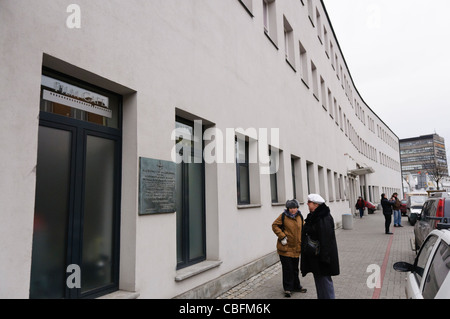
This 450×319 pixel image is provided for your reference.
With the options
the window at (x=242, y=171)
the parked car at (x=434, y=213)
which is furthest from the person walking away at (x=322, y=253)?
the parked car at (x=434, y=213)

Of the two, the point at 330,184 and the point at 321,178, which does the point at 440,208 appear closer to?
Answer: the point at 321,178

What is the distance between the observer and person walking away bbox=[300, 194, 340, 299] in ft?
15.0

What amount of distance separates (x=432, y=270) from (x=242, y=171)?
6.15m

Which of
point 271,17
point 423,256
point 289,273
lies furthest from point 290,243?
point 271,17

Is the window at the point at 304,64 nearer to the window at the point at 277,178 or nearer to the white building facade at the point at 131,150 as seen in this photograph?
the window at the point at 277,178

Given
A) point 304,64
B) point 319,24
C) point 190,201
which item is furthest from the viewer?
point 319,24

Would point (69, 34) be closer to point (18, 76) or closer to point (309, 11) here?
point (18, 76)

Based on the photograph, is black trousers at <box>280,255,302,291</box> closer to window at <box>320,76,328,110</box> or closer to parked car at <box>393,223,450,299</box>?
parked car at <box>393,223,450,299</box>

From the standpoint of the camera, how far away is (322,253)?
4562mm

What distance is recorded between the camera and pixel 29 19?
11.2 ft

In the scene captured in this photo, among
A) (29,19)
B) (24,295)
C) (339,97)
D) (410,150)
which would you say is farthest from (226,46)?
(410,150)

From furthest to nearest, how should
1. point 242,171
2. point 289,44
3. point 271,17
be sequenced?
point 289,44, point 271,17, point 242,171

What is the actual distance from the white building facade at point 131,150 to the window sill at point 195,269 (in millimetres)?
37

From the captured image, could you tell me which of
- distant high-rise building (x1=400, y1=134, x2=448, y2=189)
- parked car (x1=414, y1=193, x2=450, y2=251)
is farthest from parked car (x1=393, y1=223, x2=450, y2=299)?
distant high-rise building (x1=400, y1=134, x2=448, y2=189)
